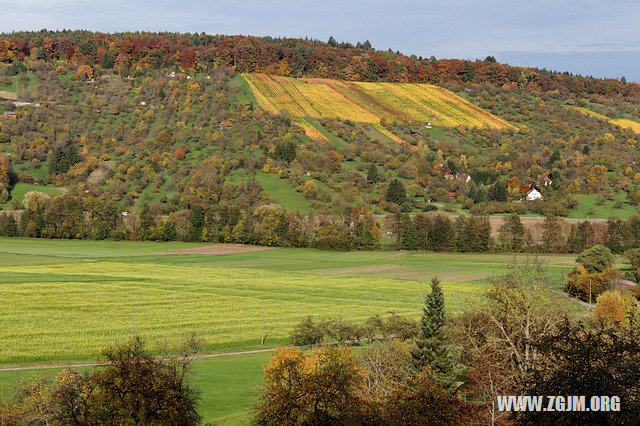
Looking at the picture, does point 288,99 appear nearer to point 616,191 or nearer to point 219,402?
point 616,191

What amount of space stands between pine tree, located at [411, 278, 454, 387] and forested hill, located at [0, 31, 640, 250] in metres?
70.7

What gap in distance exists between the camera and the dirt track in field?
106m

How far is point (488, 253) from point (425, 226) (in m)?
10.3

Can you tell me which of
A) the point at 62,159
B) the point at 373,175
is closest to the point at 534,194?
the point at 373,175

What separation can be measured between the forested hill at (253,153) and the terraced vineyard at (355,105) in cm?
62

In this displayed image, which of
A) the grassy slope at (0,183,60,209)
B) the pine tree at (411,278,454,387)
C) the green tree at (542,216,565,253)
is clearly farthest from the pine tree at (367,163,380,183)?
the pine tree at (411,278,454,387)

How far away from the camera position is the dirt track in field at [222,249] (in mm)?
105581

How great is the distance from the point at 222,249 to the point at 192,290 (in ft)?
115

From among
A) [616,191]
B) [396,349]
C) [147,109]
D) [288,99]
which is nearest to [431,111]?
[288,99]

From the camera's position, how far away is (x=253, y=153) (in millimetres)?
147000

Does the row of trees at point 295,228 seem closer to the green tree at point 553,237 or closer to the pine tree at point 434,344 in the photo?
the green tree at point 553,237

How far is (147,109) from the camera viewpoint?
565 feet

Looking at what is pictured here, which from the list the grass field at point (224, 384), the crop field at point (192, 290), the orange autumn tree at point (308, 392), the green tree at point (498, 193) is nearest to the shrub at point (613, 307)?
the crop field at point (192, 290)

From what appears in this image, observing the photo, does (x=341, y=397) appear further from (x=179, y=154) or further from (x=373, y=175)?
(x=179, y=154)
